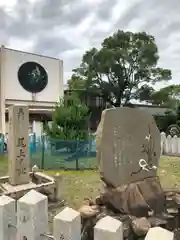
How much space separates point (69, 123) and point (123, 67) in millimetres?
14509

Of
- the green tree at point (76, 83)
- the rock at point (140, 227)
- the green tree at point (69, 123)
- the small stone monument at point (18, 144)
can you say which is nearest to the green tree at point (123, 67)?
the green tree at point (76, 83)

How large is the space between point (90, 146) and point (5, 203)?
10.3 metres

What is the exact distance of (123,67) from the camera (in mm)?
28000

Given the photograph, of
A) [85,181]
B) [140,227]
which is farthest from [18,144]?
[140,227]

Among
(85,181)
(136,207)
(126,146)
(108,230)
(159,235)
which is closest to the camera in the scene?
(159,235)

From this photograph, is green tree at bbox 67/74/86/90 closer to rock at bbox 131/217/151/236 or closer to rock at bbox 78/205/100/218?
rock at bbox 78/205/100/218

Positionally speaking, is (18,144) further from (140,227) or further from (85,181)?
(140,227)

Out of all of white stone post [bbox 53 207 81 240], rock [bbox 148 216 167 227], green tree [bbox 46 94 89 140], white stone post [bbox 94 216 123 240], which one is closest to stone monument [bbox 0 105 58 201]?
rock [bbox 148 216 167 227]

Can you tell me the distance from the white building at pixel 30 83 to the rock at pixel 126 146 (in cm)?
1602

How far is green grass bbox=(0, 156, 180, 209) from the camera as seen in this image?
7.15 metres

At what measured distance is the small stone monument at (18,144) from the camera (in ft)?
23.7

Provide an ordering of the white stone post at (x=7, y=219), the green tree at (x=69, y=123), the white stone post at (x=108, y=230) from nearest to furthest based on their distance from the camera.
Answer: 1. the white stone post at (x=108, y=230)
2. the white stone post at (x=7, y=219)
3. the green tree at (x=69, y=123)

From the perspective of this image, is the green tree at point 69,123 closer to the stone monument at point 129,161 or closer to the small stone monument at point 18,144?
the small stone monument at point 18,144

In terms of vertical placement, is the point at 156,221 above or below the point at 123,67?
below
